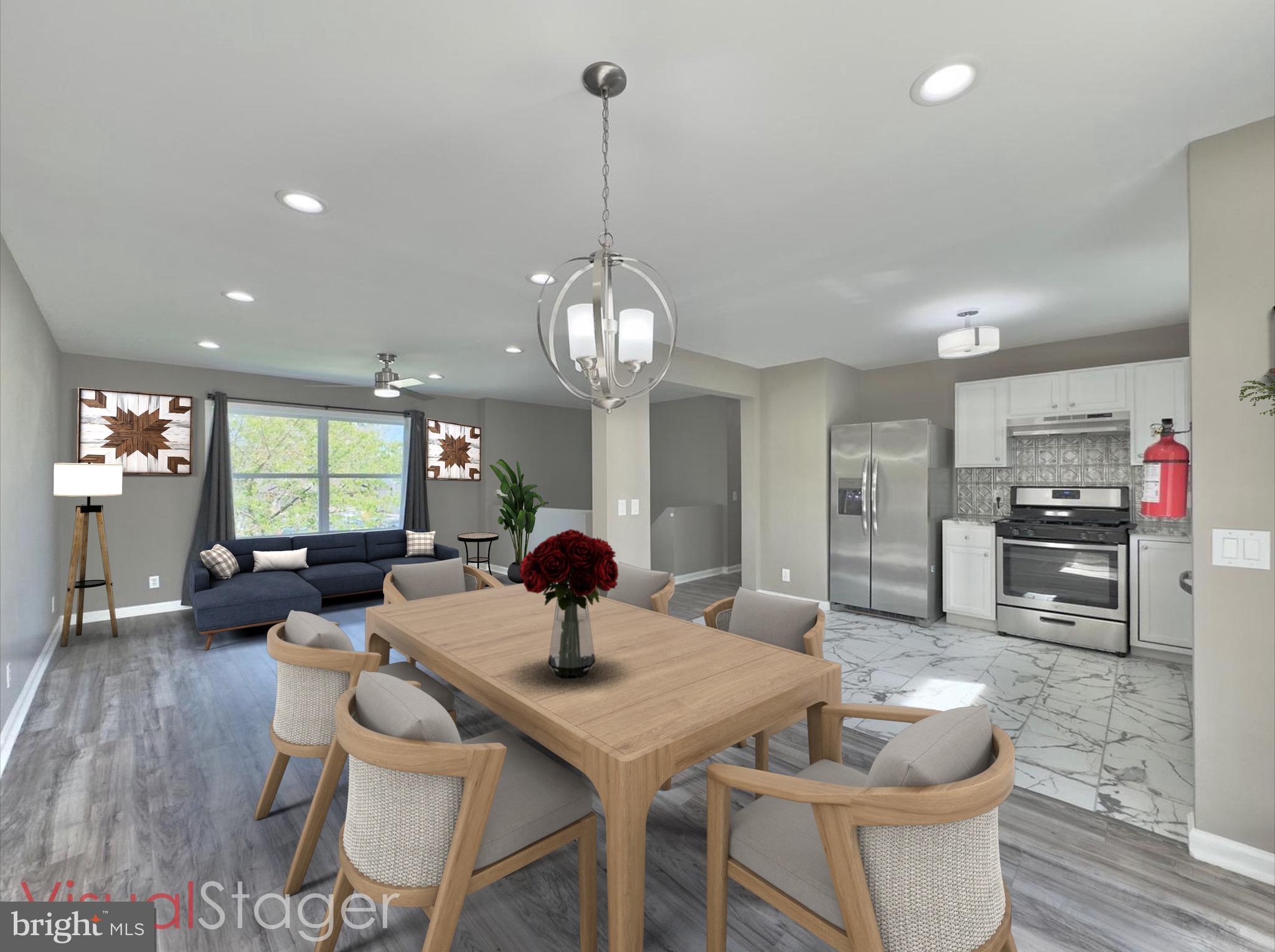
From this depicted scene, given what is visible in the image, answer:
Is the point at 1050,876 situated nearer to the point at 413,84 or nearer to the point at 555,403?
the point at 413,84

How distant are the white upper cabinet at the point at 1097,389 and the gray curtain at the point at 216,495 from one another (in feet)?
25.1

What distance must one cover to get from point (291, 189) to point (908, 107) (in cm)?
221

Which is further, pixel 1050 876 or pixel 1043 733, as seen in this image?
pixel 1043 733

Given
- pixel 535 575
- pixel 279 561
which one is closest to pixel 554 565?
pixel 535 575

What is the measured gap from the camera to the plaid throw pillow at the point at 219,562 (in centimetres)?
505

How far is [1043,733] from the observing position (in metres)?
2.87

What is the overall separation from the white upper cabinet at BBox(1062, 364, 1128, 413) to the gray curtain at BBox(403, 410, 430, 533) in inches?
262

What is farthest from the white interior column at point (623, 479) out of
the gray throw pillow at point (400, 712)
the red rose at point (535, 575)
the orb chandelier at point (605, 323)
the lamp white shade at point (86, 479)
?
the lamp white shade at point (86, 479)

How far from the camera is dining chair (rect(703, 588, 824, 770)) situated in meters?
2.16

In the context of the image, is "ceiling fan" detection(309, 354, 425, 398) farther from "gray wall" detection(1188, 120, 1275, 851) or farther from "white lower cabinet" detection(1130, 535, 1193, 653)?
"white lower cabinet" detection(1130, 535, 1193, 653)

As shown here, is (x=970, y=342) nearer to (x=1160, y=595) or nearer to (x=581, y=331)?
(x=1160, y=595)

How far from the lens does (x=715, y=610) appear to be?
265 centimetres

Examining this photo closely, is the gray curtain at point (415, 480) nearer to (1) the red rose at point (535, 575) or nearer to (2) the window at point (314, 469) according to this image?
(2) the window at point (314, 469)

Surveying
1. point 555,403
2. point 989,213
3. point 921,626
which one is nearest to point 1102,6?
point 989,213
